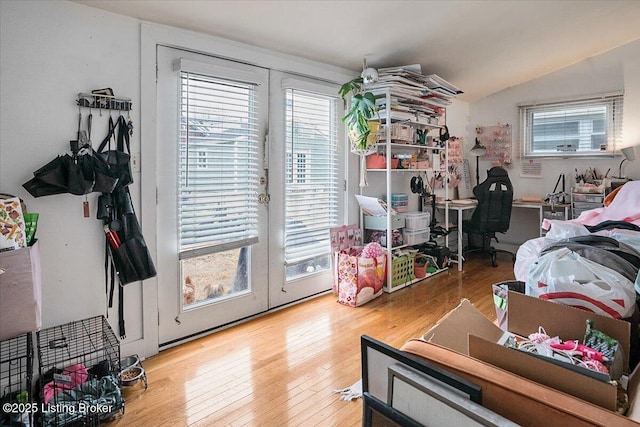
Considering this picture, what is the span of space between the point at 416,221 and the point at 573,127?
265 centimetres

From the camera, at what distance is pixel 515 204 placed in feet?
16.1

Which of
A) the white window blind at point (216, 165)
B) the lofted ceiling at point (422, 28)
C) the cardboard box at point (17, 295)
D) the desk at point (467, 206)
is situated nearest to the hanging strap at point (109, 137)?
the white window blind at point (216, 165)

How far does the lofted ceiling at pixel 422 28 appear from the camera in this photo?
2.43 m

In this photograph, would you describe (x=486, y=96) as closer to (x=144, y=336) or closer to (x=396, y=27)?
(x=396, y=27)

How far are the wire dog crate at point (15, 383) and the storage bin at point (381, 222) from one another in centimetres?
286

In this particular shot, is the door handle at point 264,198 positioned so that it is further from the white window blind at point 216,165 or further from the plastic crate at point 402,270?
the plastic crate at point 402,270

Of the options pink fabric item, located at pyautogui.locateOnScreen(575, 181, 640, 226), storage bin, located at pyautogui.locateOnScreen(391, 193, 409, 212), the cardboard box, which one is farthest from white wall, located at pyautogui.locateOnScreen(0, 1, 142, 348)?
pink fabric item, located at pyautogui.locateOnScreen(575, 181, 640, 226)

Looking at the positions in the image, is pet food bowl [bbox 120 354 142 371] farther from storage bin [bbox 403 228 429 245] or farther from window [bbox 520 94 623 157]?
window [bbox 520 94 623 157]

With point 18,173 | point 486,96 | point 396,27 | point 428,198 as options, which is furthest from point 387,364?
point 486,96

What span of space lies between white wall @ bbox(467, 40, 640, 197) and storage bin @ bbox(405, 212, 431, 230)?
6.68ft

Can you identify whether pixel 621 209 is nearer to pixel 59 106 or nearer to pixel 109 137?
pixel 109 137

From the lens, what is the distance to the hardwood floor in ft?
6.24

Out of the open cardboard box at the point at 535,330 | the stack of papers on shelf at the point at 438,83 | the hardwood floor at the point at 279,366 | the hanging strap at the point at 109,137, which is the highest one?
the stack of papers on shelf at the point at 438,83

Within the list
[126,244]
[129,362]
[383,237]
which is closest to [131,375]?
[129,362]
